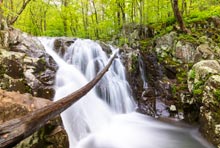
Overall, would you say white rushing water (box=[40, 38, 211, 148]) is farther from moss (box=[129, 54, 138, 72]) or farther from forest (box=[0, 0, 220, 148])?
moss (box=[129, 54, 138, 72])

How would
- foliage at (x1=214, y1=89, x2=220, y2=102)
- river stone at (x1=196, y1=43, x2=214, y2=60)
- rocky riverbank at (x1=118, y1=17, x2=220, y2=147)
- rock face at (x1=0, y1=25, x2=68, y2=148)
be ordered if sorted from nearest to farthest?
rock face at (x1=0, y1=25, x2=68, y2=148), foliage at (x1=214, y1=89, x2=220, y2=102), rocky riverbank at (x1=118, y1=17, x2=220, y2=147), river stone at (x1=196, y1=43, x2=214, y2=60)

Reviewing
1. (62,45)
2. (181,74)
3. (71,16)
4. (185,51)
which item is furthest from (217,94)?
(71,16)

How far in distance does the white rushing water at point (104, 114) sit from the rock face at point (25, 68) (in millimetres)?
406

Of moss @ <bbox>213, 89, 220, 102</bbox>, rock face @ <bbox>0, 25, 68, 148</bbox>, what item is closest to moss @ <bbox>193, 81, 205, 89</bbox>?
moss @ <bbox>213, 89, 220, 102</bbox>

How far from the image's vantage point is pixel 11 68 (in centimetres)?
695

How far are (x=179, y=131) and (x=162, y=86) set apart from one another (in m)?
2.48

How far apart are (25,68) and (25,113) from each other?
3834 mm

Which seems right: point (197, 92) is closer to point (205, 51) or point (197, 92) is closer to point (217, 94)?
point (217, 94)

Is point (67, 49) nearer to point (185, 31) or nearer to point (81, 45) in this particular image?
point (81, 45)

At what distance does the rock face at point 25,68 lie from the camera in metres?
6.67

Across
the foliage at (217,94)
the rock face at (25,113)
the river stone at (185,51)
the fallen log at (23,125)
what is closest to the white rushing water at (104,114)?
the foliage at (217,94)

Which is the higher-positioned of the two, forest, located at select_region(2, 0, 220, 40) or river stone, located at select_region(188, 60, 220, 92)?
forest, located at select_region(2, 0, 220, 40)

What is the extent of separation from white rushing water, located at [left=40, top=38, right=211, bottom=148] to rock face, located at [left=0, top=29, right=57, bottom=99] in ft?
1.33

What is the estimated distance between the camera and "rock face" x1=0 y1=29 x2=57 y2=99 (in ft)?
21.9
